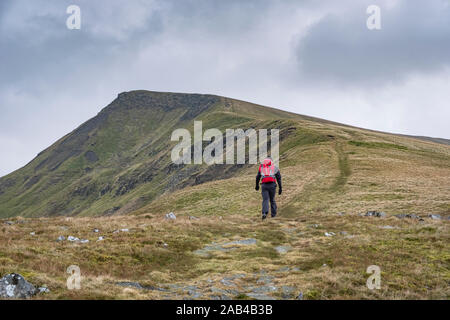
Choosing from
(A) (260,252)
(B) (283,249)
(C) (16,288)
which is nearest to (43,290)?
(C) (16,288)

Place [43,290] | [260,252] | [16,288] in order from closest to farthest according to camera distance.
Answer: [16,288]
[43,290]
[260,252]

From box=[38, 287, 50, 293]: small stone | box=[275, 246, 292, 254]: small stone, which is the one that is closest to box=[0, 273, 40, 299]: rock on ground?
box=[38, 287, 50, 293]: small stone

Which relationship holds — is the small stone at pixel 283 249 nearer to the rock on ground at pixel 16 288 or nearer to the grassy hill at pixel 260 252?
the grassy hill at pixel 260 252

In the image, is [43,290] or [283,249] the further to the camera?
[283,249]

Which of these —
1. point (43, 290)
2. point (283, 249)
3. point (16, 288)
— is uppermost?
point (16, 288)

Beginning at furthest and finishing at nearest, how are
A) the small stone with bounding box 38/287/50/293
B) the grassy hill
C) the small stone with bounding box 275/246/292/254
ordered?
the small stone with bounding box 275/246/292/254 < the grassy hill < the small stone with bounding box 38/287/50/293

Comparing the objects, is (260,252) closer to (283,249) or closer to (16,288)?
(283,249)

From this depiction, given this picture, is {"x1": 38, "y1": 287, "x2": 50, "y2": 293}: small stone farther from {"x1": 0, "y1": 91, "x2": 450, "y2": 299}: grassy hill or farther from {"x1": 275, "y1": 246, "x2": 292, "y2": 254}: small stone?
{"x1": 275, "y1": 246, "x2": 292, "y2": 254}: small stone

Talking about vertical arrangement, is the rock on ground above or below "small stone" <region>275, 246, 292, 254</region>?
above

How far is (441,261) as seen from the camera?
11.7 meters

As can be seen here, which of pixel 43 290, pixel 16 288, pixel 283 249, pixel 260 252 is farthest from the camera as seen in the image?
pixel 283 249

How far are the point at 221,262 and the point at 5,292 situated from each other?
7.72 metres

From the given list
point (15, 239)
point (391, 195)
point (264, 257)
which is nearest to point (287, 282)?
point (264, 257)

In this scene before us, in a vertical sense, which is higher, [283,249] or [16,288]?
[16,288]
